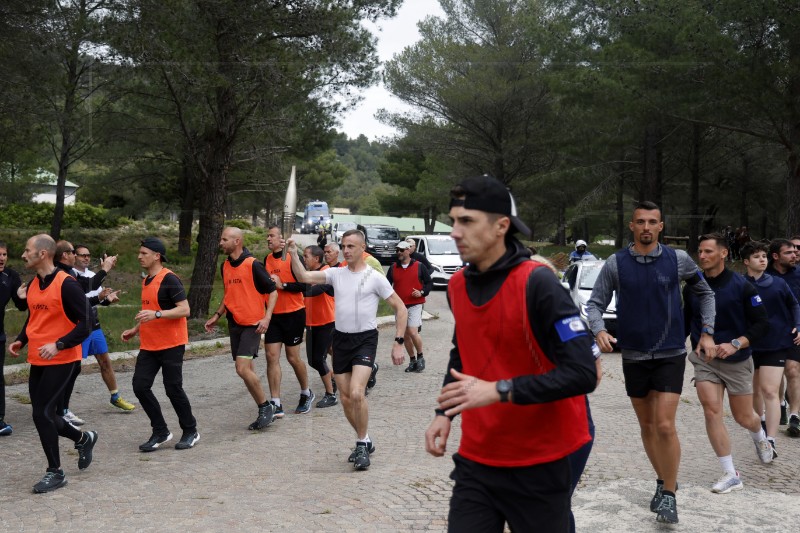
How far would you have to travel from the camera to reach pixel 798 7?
1842 centimetres

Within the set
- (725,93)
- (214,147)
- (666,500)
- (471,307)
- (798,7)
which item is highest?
(798,7)

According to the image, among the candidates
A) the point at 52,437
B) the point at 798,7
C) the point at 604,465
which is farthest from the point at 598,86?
the point at 52,437

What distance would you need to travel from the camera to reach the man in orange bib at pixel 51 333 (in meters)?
6.59

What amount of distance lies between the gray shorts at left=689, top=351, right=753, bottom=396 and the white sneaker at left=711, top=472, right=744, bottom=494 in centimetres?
67

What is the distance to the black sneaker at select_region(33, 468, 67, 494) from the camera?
6414 millimetres

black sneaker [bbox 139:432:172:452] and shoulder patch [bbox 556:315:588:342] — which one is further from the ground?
shoulder patch [bbox 556:315:588:342]

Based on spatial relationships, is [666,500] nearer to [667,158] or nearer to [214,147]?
[214,147]

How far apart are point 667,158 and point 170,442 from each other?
33575 millimetres

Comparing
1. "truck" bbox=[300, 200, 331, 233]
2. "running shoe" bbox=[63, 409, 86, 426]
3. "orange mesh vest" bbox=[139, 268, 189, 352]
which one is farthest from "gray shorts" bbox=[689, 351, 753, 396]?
"truck" bbox=[300, 200, 331, 233]

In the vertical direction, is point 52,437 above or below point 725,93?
below

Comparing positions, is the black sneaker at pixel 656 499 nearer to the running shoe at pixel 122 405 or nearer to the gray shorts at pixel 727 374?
the gray shorts at pixel 727 374

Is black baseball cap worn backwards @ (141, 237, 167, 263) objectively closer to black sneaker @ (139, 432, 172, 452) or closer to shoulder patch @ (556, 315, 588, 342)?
black sneaker @ (139, 432, 172, 452)

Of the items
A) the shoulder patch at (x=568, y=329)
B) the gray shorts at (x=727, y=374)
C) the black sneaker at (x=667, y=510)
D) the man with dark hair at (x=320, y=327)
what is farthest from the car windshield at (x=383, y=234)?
the shoulder patch at (x=568, y=329)

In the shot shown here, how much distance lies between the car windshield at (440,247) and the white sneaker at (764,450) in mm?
20217
